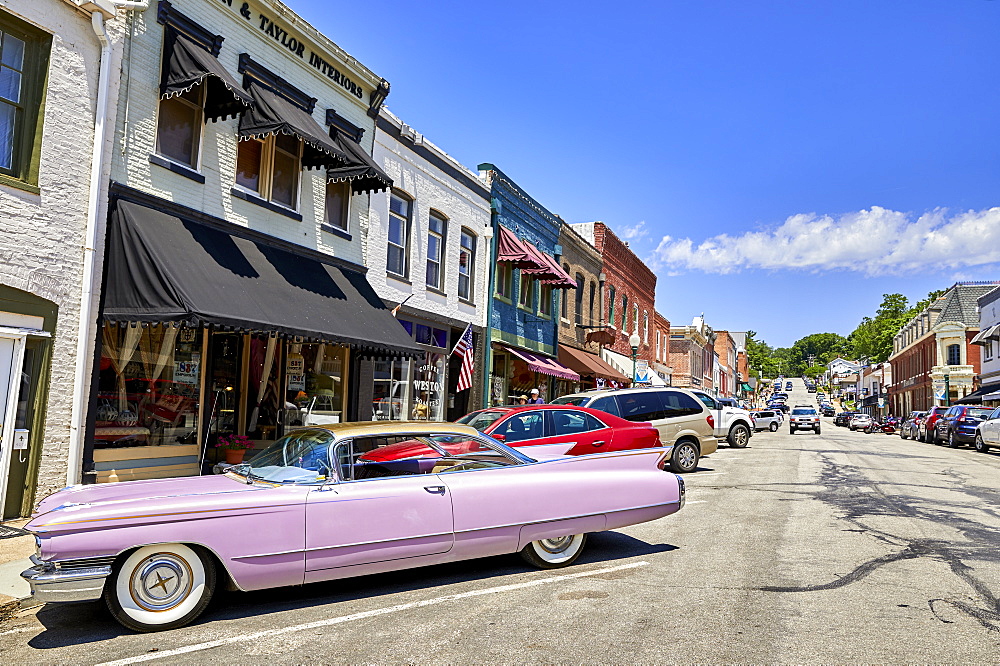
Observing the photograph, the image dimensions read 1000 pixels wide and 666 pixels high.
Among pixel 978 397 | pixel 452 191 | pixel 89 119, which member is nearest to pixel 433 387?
pixel 452 191

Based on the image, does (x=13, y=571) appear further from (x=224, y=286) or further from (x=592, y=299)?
(x=592, y=299)

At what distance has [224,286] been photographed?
10.3 meters

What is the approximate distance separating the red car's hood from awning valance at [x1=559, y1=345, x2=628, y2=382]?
20415 millimetres

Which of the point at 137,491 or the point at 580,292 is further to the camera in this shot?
the point at 580,292

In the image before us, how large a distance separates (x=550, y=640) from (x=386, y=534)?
5.39ft

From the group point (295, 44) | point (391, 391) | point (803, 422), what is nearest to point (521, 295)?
point (391, 391)

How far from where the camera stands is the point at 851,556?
293 inches

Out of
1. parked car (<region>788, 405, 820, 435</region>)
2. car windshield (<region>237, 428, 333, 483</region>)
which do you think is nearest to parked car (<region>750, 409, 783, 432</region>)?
parked car (<region>788, 405, 820, 435</region>)

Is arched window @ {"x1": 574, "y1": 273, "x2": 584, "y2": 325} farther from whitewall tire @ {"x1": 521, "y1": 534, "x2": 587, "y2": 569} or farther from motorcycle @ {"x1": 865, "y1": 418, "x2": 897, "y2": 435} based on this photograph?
motorcycle @ {"x1": 865, "y1": 418, "x2": 897, "y2": 435}

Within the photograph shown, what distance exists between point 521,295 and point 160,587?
1839 cm

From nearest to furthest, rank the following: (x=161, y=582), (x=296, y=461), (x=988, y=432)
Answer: (x=161, y=582), (x=296, y=461), (x=988, y=432)

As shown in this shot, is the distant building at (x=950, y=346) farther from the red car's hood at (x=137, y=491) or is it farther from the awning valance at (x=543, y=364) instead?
the red car's hood at (x=137, y=491)

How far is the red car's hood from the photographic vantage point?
5343 mm

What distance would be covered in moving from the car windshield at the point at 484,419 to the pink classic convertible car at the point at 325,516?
15.3 feet
